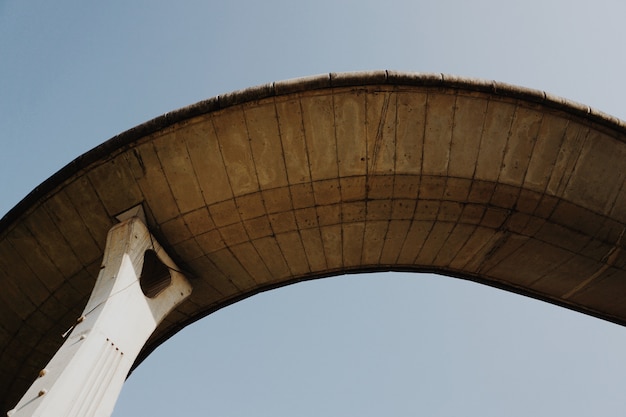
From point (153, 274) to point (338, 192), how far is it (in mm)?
4849

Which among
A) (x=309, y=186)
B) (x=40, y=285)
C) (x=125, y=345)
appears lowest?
(x=125, y=345)

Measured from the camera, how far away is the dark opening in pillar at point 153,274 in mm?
10266

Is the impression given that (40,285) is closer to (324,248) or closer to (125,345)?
(125,345)

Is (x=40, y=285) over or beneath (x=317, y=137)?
beneath

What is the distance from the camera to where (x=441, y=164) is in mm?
9531

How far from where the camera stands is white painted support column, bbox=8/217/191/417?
6350 millimetres

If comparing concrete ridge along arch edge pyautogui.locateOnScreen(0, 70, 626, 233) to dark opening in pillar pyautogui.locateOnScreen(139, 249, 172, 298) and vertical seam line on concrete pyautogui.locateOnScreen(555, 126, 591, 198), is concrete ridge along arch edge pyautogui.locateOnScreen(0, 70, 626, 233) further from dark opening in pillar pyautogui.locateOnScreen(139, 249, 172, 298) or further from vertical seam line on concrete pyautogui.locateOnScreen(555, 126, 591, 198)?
dark opening in pillar pyautogui.locateOnScreen(139, 249, 172, 298)

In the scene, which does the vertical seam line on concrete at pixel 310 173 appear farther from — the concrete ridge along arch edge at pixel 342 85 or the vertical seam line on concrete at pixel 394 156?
the vertical seam line on concrete at pixel 394 156

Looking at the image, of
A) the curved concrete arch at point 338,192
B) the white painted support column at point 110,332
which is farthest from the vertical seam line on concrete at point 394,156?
the white painted support column at point 110,332

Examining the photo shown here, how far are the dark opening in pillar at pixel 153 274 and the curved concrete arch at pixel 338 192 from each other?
0.54 meters

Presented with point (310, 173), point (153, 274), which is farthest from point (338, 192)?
point (153, 274)

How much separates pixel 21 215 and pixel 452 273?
10344mm

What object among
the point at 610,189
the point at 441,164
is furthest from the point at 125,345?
the point at 610,189

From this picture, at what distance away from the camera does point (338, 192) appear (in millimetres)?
9898
